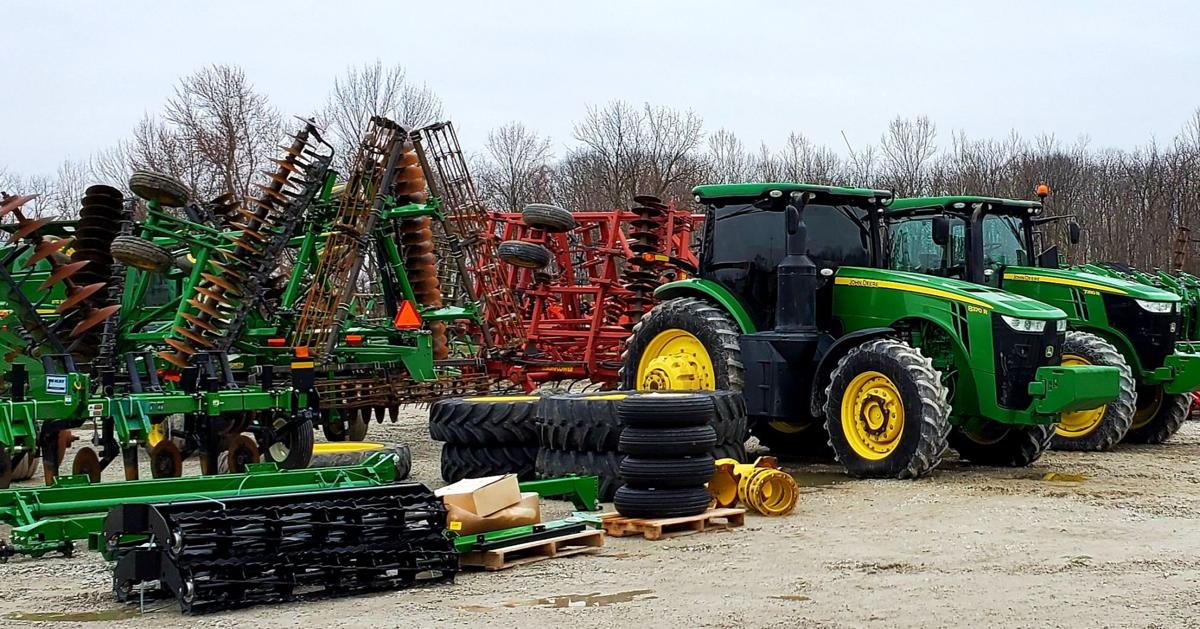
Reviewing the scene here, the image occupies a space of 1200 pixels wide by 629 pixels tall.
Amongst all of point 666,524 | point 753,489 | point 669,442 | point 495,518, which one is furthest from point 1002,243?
point 495,518

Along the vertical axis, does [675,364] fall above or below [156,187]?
below

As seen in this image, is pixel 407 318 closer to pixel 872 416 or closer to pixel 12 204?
pixel 12 204

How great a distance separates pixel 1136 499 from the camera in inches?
400

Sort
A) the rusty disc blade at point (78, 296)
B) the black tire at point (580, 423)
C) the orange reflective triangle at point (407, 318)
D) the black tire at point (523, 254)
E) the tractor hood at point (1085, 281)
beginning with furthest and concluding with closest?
1. the black tire at point (523, 254)
2. the orange reflective triangle at point (407, 318)
3. the tractor hood at point (1085, 281)
4. the rusty disc blade at point (78, 296)
5. the black tire at point (580, 423)

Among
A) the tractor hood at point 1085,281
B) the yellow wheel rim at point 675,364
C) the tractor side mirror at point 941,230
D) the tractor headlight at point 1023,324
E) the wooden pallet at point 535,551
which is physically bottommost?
the wooden pallet at point 535,551

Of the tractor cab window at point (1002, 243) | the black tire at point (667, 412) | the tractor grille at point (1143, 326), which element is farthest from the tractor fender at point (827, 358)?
the tractor grille at point (1143, 326)

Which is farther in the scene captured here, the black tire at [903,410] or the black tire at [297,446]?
the black tire at [297,446]

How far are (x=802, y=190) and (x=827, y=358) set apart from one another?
1.65 m

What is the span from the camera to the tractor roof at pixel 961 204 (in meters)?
14.1

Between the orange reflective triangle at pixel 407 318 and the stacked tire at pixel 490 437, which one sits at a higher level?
the orange reflective triangle at pixel 407 318

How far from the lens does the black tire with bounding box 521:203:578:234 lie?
17.7m

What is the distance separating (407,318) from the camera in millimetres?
14906

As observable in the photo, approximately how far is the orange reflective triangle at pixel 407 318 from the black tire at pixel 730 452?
18.0 feet

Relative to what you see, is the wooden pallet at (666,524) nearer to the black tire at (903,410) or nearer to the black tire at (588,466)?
the black tire at (588,466)
